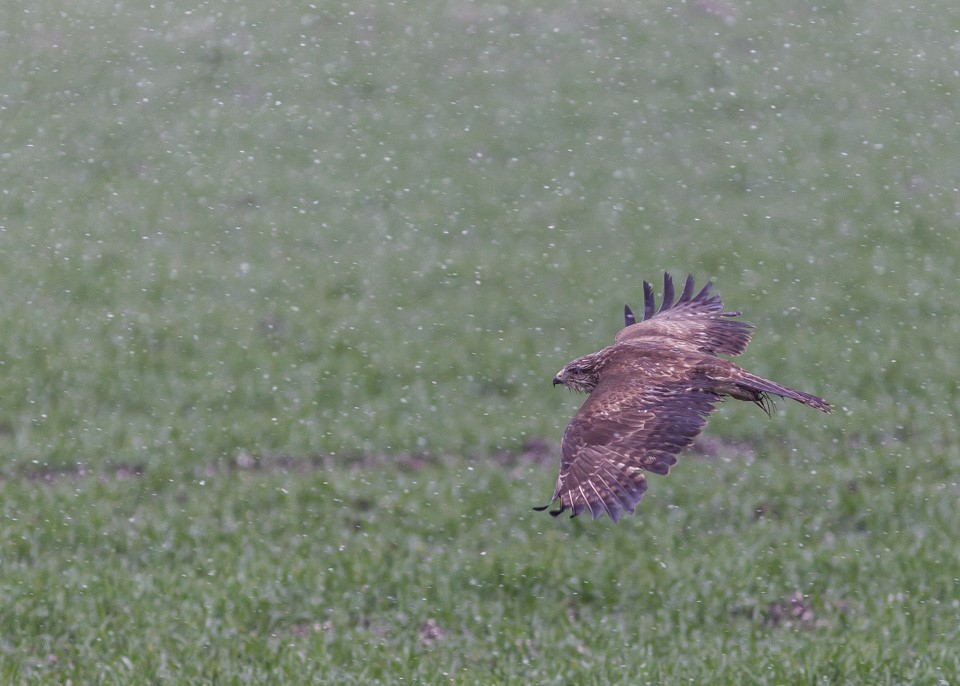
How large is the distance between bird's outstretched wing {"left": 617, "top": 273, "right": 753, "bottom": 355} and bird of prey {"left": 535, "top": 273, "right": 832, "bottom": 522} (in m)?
0.13

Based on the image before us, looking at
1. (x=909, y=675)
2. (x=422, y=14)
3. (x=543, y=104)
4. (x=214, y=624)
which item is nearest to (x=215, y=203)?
(x=543, y=104)

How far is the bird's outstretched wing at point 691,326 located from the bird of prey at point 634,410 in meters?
0.13

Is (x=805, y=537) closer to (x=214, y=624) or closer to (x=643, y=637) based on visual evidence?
(x=643, y=637)

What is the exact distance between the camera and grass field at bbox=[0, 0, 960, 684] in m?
8.52

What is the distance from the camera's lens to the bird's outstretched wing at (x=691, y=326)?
6.72 meters

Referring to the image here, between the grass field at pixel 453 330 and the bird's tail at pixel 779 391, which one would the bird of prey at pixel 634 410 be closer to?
the bird's tail at pixel 779 391

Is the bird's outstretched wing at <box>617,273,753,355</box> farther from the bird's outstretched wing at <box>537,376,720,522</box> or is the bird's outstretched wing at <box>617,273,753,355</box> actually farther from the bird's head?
the bird's outstretched wing at <box>537,376,720,522</box>

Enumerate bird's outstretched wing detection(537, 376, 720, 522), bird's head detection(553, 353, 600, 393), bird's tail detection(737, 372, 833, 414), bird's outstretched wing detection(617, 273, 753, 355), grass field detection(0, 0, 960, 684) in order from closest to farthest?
1. bird's outstretched wing detection(537, 376, 720, 522)
2. bird's tail detection(737, 372, 833, 414)
3. bird's head detection(553, 353, 600, 393)
4. bird's outstretched wing detection(617, 273, 753, 355)
5. grass field detection(0, 0, 960, 684)

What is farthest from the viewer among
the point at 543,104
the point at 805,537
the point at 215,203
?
the point at 543,104

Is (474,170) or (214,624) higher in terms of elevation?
(214,624)

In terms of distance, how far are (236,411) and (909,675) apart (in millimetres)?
6830

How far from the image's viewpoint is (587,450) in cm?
521

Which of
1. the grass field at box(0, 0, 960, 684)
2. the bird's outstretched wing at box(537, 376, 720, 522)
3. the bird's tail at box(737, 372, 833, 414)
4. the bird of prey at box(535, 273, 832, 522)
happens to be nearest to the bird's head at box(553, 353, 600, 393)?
the bird of prey at box(535, 273, 832, 522)

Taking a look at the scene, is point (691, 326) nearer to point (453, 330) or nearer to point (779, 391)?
point (779, 391)
